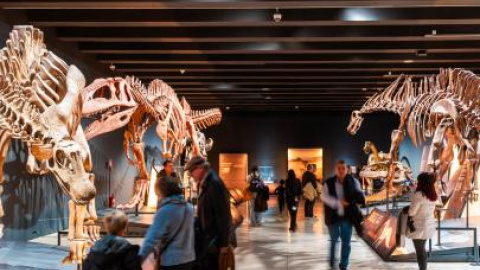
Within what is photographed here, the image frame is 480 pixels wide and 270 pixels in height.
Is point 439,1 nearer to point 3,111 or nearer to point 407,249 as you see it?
point 407,249

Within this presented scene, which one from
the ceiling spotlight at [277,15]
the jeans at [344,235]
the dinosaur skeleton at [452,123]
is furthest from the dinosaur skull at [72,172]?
the dinosaur skeleton at [452,123]

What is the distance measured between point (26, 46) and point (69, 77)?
0.69 metres

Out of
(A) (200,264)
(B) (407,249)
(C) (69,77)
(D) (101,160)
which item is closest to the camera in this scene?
(A) (200,264)

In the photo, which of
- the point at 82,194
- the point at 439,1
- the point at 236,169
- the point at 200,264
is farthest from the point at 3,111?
the point at 236,169

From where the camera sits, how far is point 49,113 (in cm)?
624

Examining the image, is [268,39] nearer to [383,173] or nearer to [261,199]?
[261,199]

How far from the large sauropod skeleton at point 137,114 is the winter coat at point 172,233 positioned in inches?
240

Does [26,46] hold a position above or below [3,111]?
above

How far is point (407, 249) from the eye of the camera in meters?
9.52

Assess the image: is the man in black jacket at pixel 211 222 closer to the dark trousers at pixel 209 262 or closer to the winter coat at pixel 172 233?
the dark trousers at pixel 209 262

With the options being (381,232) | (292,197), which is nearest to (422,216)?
(381,232)

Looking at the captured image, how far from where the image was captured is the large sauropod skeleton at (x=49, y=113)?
6023 millimetres

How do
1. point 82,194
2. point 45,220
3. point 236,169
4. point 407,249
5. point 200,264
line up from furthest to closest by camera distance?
point 236,169 < point 45,220 < point 407,249 < point 82,194 < point 200,264

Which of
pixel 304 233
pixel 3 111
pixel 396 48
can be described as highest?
pixel 396 48
